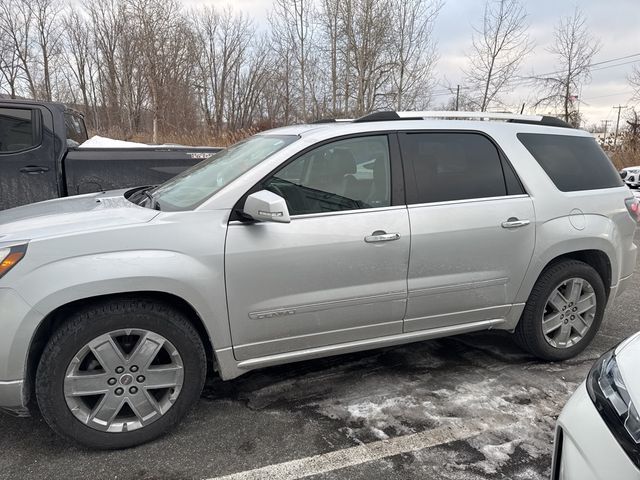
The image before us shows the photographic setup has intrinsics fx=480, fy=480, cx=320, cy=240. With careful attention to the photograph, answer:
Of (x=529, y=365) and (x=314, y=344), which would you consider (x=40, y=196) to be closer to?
(x=314, y=344)

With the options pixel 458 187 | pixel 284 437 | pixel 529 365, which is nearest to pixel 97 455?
pixel 284 437

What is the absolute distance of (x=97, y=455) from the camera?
2586 millimetres

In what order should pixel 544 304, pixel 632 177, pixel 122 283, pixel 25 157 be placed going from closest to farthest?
pixel 122 283, pixel 544 304, pixel 25 157, pixel 632 177

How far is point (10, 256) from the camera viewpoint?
93.7 inches

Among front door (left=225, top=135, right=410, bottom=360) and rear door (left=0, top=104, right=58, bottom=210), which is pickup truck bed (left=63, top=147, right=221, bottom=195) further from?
front door (left=225, top=135, right=410, bottom=360)

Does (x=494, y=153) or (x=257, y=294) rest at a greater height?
(x=494, y=153)

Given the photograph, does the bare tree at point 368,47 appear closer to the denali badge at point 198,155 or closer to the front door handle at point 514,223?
the denali badge at point 198,155

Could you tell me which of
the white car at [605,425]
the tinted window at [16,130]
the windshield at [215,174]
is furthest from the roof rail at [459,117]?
the tinted window at [16,130]

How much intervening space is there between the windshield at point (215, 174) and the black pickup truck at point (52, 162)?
2088 mm

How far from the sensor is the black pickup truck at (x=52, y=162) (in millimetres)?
5070

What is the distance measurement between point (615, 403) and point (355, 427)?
1.53 metres

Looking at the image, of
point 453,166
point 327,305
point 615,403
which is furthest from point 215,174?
point 615,403

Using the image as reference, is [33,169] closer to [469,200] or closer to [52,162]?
[52,162]

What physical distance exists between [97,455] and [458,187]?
274cm
